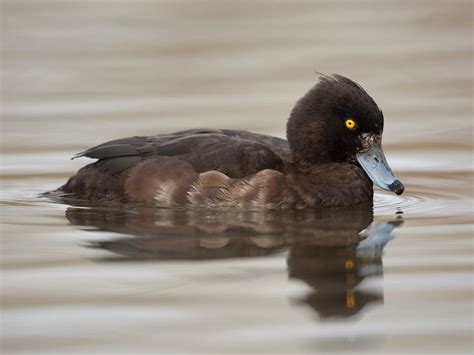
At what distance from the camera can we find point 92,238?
23.9 ft

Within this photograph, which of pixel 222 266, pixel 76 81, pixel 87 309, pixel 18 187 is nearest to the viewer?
pixel 87 309

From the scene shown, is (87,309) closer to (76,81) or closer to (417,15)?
(76,81)

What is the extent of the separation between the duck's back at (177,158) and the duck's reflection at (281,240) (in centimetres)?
26

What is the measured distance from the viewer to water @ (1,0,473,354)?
18.0ft

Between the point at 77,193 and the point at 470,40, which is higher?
the point at 470,40

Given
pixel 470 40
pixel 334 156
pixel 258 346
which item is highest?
pixel 470 40

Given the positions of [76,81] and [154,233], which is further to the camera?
[76,81]

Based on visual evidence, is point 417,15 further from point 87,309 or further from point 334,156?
point 87,309

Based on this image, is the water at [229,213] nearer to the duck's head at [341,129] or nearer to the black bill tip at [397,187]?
the black bill tip at [397,187]

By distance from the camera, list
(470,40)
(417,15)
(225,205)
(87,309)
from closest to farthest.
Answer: (87,309) → (225,205) → (470,40) → (417,15)

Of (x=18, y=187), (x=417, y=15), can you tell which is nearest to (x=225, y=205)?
(x=18, y=187)

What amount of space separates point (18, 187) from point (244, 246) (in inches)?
105

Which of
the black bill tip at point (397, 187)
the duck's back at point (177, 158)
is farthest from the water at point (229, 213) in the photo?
the duck's back at point (177, 158)

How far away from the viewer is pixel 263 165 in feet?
27.2
